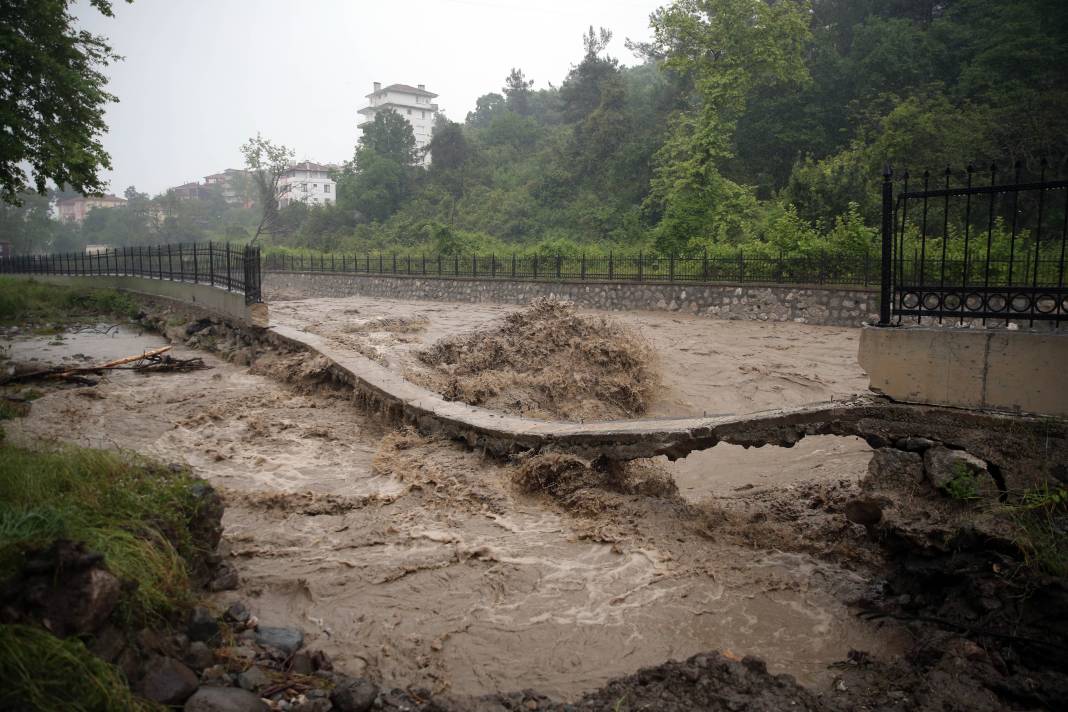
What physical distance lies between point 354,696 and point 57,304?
2431 cm

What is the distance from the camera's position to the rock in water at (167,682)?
2.91m

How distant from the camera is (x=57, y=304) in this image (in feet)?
72.6

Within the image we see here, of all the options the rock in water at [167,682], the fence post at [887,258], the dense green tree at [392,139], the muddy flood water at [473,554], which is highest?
the dense green tree at [392,139]

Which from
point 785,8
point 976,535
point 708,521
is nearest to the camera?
point 976,535

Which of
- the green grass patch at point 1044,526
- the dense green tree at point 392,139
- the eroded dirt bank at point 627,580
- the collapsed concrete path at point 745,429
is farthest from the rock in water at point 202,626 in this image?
the dense green tree at point 392,139

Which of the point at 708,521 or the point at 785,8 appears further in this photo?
the point at 785,8

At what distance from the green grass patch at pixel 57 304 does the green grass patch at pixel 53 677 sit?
20.9 metres

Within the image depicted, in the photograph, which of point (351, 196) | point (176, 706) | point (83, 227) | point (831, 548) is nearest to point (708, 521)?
point (831, 548)

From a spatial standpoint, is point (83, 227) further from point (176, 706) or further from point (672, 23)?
point (176, 706)

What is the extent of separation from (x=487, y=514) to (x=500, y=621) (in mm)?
1696

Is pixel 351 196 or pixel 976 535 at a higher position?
pixel 351 196

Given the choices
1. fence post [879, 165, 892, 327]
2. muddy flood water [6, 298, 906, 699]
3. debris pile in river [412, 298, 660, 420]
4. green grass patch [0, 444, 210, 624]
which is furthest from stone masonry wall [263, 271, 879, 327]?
green grass patch [0, 444, 210, 624]

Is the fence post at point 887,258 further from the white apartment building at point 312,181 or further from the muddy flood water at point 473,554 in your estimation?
the white apartment building at point 312,181

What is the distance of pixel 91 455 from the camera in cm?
454
